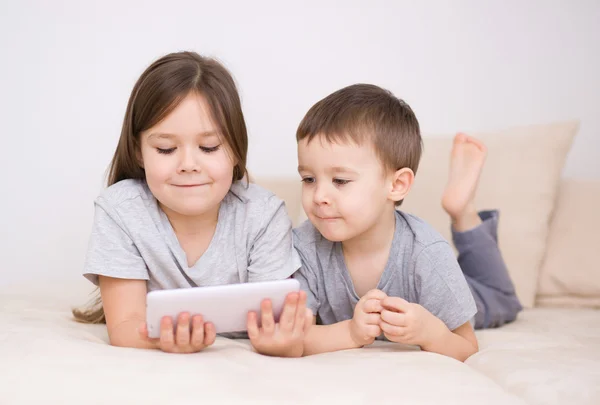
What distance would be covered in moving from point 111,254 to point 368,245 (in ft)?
2.05

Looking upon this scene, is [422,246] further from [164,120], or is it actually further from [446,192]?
[164,120]

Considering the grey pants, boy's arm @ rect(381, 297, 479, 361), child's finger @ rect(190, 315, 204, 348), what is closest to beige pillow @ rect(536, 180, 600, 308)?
the grey pants

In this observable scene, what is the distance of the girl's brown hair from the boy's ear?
369 millimetres

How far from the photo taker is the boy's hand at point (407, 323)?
1447mm

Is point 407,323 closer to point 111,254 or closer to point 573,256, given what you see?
point 111,254

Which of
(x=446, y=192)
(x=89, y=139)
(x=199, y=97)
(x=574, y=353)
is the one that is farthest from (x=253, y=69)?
(x=574, y=353)

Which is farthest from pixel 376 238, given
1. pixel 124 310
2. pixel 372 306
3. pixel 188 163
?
pixel 124 310

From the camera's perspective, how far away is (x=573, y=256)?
216 centimetres

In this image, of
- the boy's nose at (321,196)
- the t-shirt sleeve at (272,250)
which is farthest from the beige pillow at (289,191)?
the boy's nose at (321,196)

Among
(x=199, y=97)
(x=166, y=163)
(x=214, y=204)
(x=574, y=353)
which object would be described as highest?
(x=199, y=97)

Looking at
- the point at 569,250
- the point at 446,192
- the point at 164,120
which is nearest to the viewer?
the point at 164,120

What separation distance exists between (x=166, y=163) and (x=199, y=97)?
0.17 metres

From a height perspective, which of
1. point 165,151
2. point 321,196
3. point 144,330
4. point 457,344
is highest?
point 165,151

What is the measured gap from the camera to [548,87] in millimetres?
2889
